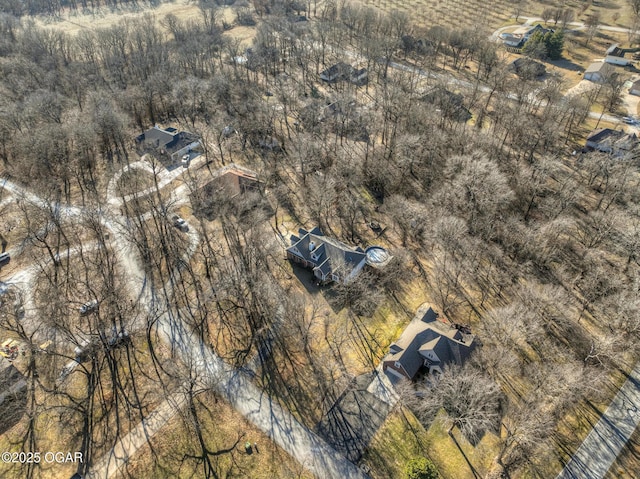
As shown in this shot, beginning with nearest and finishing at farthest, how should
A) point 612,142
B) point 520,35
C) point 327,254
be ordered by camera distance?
point 327,254 < point 612,142 < point 520,35

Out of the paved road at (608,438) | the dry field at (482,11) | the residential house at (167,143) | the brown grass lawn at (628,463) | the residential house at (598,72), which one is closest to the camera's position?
the brown grass lawn at (628,463)

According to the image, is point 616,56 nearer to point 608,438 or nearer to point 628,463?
point 608,438

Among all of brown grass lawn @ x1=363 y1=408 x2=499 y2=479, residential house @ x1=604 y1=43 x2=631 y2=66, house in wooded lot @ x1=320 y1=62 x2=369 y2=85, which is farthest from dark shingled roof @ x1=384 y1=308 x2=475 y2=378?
residential house @ x1=604 y1=43 x2=631 y2=66

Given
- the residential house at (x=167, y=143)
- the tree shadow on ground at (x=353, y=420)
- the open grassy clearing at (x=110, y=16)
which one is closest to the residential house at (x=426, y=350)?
the tree shadow on ground at (x=353, y=420)

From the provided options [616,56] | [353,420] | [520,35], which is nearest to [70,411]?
[353,420]

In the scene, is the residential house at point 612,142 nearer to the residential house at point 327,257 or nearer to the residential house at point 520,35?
the residential house at point 327,257
